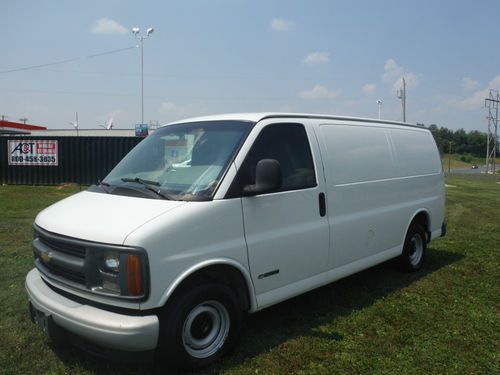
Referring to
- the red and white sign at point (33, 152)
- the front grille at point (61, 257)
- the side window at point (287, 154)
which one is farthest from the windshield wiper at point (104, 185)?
the red and white sign at point (33, 152)

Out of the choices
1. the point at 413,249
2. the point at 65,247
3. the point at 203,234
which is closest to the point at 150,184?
A: the point at 203,234

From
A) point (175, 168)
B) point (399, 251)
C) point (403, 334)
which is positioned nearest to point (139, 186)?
point (175, 168)

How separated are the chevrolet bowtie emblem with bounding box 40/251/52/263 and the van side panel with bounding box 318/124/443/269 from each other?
103 inches

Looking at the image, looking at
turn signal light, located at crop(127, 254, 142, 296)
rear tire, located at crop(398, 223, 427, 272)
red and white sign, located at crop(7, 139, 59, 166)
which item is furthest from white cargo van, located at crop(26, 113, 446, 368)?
red and white sign, located at crop(7, 139, 59, 166)

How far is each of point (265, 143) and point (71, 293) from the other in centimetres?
202

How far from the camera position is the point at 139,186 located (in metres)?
3.88

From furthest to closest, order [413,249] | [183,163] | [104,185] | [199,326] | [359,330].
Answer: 1. [413,249]
2. [359,330]
3. [104,185]
4. [183,163]
5. [199,326]

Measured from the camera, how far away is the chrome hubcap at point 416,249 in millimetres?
6473

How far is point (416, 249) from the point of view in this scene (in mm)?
6566

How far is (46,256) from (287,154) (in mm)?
2261

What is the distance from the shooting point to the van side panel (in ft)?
15.6

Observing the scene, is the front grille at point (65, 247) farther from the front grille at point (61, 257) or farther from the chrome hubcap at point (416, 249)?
the chrome hubcap at point (416, 249)

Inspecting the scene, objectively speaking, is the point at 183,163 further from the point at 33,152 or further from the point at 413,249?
the point at 33,152

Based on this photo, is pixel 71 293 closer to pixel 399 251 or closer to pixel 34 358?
pixel 34 358
